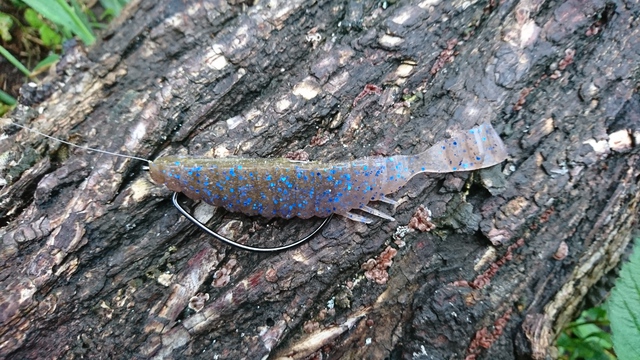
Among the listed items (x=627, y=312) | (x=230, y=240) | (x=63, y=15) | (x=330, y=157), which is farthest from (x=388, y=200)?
(x=63, y=15)

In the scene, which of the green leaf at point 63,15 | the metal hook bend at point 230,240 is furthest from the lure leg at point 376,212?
the green leaf at point 63,15

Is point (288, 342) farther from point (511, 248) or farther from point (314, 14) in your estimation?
point (314, 14)

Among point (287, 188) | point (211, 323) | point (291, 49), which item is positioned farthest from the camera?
point (291, 49)

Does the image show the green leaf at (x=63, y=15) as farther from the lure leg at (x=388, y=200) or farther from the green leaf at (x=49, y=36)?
the lure leg at (x=388, y=200)

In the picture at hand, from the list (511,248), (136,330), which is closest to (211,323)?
(136,330)

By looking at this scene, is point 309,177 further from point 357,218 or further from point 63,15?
point 63,15

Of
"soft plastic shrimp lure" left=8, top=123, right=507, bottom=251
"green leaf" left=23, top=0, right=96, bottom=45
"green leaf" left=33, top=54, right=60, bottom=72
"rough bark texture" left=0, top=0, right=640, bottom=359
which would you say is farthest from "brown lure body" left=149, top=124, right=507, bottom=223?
"green leaf" left=33, top=54, right=60, bottom=72
